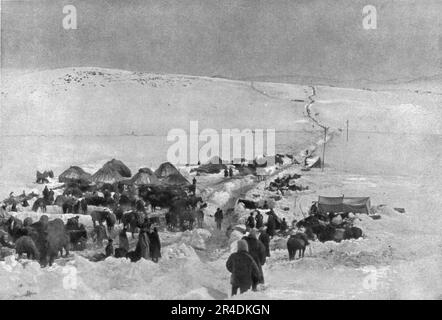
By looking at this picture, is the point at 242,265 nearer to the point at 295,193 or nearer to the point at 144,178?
the point at 295,193

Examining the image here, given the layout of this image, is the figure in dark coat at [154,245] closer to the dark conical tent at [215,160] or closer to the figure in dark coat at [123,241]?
the figure in dark coat at [123,241]

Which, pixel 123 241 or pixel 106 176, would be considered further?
pixel 106 176

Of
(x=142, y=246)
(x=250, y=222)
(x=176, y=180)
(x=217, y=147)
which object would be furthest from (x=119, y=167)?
(x=250, y=222)

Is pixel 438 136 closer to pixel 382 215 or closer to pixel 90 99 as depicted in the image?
pixel 382 215

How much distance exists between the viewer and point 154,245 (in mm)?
11141

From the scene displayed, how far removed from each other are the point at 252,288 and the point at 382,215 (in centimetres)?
273

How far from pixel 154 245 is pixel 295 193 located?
8.86ft

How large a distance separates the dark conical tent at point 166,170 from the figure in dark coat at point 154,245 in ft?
4.04

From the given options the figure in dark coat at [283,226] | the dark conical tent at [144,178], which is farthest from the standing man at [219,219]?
the dark conical tent at [144,178]

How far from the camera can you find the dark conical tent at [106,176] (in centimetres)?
1217

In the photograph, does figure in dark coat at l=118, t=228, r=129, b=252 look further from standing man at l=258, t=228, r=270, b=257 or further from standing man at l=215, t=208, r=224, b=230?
standing man at l=258, t=228, r=270, b=257

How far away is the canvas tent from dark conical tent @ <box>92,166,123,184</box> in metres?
3.70
